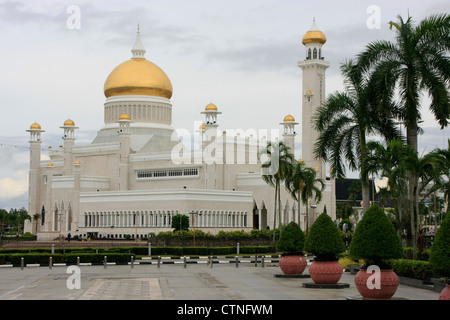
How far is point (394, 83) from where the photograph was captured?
3030 centimetres

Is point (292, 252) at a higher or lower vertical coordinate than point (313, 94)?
lower

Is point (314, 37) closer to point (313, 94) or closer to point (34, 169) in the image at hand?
point (313, 94)

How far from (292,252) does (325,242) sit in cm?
572

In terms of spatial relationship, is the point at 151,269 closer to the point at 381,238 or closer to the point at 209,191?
the point at 381,238

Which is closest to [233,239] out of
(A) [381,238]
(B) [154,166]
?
(B) [154,166]

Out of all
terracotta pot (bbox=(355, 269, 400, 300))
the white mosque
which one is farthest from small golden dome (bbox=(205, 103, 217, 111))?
terracotta pot (bbox=(355, 269, 400, 300))

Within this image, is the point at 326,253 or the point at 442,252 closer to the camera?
the point at 442,252

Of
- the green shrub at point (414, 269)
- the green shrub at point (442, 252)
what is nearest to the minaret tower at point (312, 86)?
the green shrub at point (414, 269)

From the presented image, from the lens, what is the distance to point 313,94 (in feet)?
263

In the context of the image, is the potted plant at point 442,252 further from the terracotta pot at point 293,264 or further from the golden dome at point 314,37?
the golden dome at point 314,37

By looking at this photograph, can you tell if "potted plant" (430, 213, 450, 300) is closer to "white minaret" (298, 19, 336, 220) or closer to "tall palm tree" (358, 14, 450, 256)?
"tall palm tree" (358, 14, 450, 256)

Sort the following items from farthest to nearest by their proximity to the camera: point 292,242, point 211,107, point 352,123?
point 211,107 < point 352,123 < point 292,242

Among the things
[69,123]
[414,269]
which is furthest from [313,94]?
[414,269]
